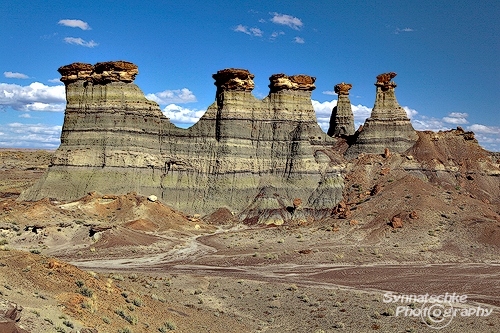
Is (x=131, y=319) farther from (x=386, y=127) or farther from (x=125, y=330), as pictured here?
(x=386, y=127)

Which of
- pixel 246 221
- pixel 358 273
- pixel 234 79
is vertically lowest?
pixel 358 273

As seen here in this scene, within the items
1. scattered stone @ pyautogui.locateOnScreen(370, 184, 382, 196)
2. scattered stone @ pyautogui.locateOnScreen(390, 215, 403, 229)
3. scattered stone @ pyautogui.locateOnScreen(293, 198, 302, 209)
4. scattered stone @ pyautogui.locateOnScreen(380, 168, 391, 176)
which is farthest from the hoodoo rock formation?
scattered stone @ pyautogui.locateOnScreen(390, 215, 403, 229)

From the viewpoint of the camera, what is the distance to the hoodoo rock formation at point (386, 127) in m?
61.4

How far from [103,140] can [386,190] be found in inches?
1175

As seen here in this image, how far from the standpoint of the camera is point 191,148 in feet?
174

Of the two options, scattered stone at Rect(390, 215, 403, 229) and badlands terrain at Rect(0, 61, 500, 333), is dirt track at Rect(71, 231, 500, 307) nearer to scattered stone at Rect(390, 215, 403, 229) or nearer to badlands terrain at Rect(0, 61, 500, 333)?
badlands terrain at Rect(0, 61, 500, 333)

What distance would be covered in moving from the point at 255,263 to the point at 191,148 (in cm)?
2137

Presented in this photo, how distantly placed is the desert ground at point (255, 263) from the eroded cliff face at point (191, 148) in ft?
8.61

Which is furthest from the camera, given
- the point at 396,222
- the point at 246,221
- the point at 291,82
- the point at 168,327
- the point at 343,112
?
the point at 343,112

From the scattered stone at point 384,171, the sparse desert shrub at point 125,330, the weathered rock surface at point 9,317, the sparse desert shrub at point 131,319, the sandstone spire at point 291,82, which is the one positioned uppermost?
the sandstone spire at point 291,82

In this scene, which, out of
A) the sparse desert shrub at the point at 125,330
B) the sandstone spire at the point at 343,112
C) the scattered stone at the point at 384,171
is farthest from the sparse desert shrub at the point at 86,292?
the sandstone spire at the point at 343,112

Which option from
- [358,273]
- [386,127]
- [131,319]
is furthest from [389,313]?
[386,127]

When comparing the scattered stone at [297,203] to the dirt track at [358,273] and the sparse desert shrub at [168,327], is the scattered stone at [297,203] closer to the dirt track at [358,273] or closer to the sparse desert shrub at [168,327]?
the dirt track at [358,273]

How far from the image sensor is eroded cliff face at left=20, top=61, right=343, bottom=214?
49906 mm
